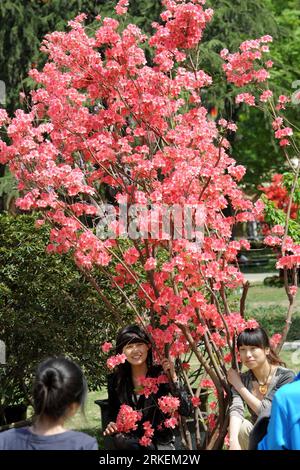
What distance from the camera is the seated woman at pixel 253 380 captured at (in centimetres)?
418

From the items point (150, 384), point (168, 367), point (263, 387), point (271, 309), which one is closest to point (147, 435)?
point (150, 384)

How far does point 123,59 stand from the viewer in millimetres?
5066

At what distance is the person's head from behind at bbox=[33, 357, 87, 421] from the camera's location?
2.77m

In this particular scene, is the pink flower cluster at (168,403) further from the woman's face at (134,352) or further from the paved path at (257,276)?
the paved path at (257,276)

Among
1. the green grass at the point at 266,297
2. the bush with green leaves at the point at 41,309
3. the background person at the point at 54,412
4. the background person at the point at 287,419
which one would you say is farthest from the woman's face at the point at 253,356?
the green grass at the point at 266,297

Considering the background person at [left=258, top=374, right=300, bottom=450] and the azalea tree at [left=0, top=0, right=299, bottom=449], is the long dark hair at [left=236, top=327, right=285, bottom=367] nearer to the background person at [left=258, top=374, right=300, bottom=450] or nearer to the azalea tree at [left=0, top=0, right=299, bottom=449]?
the azalea tree at [left=0, top=0, right=299, bottom=449]

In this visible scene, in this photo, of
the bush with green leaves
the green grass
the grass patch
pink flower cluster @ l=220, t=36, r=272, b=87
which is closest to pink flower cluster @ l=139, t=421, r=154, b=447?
the bush with green leaves

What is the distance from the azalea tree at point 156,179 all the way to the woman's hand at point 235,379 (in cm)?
15

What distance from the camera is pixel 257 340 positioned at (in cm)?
427

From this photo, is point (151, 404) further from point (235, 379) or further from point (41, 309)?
point (41, 309)

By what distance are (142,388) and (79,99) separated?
181 centimetres

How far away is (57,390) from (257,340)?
5.66 ft

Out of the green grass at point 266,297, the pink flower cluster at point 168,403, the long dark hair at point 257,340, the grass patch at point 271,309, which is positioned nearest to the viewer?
the long dark hair at point 257,340
